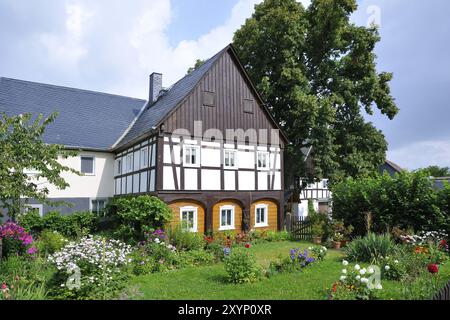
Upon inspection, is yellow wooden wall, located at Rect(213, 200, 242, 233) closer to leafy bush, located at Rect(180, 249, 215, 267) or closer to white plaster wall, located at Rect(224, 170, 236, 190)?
white plaster wall, located at Rect(224, 170, 236, 190)

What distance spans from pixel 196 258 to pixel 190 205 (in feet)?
17.4

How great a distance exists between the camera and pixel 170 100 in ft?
60.5

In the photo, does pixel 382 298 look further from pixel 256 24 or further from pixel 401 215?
pixel 256 24

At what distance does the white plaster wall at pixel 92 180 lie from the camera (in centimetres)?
1858

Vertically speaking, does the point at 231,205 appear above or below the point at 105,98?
below

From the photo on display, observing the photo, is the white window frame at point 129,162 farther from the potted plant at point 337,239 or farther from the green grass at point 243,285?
the potted plant at point 337,239

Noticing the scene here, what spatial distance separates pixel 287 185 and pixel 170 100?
36.4 ft

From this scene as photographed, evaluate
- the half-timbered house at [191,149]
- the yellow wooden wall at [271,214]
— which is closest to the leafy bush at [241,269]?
the half-timbered house at [191,149]

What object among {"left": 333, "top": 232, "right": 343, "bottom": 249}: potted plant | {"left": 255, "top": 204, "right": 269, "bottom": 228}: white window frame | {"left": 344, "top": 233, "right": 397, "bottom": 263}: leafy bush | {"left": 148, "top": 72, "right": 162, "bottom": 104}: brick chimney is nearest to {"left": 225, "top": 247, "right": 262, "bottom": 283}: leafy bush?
{"left": 344, "top": 233, "right": 397, "bottom": 263}: leafy bush

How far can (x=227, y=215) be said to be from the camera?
57.0ft

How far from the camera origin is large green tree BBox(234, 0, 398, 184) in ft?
70.9

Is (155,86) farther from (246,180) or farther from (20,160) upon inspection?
(20,160)
